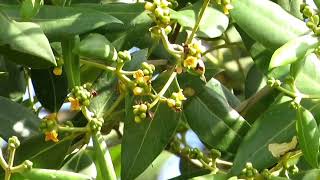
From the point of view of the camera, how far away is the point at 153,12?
4.27 ft

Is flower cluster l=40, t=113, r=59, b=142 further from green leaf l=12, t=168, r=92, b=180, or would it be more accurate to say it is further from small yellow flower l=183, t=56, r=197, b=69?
small yellow flower l=183, t=56, r=197, b=69

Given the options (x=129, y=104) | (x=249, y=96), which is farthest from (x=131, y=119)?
(x=249, y=96)

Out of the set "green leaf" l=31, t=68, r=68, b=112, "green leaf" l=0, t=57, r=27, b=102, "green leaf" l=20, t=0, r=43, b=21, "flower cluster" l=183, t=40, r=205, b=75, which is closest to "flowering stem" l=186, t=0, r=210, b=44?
"flower cluster" l=183, t=40, r=205, b=75

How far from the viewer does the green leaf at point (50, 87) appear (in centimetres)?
160

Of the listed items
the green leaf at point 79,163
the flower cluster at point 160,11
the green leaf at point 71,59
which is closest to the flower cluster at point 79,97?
the green leaf at point 71,59

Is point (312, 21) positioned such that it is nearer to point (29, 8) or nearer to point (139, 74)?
point (139, 74)

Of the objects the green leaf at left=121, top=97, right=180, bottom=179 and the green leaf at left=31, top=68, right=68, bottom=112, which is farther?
the green leaf at left=31, top=68, right=68, bottom=112

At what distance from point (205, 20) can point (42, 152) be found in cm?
35

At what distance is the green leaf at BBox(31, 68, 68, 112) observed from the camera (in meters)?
1.60

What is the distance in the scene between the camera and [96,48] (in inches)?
51.3

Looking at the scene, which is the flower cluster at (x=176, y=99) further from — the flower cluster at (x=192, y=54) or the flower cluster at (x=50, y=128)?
the flower cluster at (x=50, y=128)

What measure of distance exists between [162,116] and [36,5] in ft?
0.99

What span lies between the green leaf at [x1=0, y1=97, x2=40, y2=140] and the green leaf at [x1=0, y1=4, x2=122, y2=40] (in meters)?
0.23

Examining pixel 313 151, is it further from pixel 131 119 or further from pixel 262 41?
pixel 131 119
